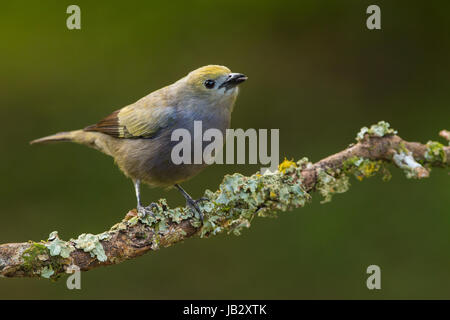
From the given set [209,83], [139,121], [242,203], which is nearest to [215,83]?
[209,83]

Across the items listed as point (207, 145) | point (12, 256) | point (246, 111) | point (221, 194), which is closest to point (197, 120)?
point (207, 145)

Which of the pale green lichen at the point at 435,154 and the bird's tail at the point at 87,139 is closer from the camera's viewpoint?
the pale green lichen at the point at 435,154

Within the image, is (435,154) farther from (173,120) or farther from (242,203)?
(173,120)

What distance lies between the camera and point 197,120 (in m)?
4.09

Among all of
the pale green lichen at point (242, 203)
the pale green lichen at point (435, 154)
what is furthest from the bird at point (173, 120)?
the pale green lichen at point (435, 154)

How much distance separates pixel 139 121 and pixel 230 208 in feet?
3.45

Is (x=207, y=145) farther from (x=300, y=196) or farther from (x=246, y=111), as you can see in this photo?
(x=246, y=111)

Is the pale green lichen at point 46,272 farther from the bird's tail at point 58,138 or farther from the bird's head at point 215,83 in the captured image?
the bird's tail at point 58,138

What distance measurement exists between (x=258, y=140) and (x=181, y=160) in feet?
2.88

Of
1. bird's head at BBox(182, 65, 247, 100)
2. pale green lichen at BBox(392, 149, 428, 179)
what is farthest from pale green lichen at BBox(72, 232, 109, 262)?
pale green lichen at BBox(392, 149, 428, 179)

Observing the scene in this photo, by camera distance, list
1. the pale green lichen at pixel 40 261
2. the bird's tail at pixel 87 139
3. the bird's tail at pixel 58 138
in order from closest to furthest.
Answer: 1. the pale green lichen at pixel 40 261
2. the bird's tail at pixel 87 139
3. the bird's tail at pixel 58 138

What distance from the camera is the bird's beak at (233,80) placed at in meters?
3.99

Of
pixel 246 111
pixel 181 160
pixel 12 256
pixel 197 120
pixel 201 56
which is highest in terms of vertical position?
pixel 201 56

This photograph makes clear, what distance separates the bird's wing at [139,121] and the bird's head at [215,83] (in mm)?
267
